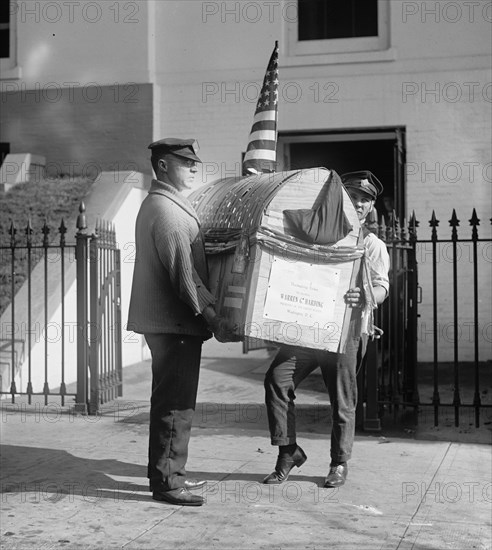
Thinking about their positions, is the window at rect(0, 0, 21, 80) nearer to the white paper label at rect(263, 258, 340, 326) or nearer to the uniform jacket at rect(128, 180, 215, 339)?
the uniform jacket at rect(128, 180, 215, 339)

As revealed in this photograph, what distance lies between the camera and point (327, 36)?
13.3 meters

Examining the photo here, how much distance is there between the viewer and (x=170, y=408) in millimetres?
5465

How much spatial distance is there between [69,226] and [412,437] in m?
5.72

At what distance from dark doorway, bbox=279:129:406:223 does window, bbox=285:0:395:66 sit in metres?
1.07

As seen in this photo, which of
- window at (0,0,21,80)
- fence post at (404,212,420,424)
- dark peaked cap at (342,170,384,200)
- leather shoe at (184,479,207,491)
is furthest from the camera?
window at (0,0,21,80)

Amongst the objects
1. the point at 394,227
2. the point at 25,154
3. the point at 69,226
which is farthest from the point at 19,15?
the point at 394,227

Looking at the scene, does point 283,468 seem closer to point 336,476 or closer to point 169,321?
point 336,476

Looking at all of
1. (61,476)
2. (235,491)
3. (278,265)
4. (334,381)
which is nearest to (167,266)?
(278,265)

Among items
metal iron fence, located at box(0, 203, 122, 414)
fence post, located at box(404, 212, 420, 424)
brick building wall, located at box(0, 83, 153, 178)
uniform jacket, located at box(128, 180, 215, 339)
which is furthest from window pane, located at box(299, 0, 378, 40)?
uniform jacket, located at box(128, 180, 215, 339)

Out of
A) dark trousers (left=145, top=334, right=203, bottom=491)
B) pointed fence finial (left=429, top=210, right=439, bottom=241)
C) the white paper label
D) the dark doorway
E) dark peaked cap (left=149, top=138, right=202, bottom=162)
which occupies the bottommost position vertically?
dark trousers (left=145, top=334, right=203, bottom=491)

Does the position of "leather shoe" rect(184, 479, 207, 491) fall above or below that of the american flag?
below

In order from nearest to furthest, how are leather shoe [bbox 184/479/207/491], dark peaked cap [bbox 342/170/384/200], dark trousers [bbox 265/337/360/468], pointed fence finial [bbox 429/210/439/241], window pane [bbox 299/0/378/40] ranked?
leather shoe [bbox 184/479/207/491]
dark trousers [bbox 265/337/360/468]
dark peaked cap [bbox 342/170/384/200]
pointed fence finial [bbox 429/210/439/241]
window pane [bbox 299/0/378/40]

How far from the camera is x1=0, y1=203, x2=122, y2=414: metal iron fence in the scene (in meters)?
8.59

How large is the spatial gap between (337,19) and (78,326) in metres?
7.02
